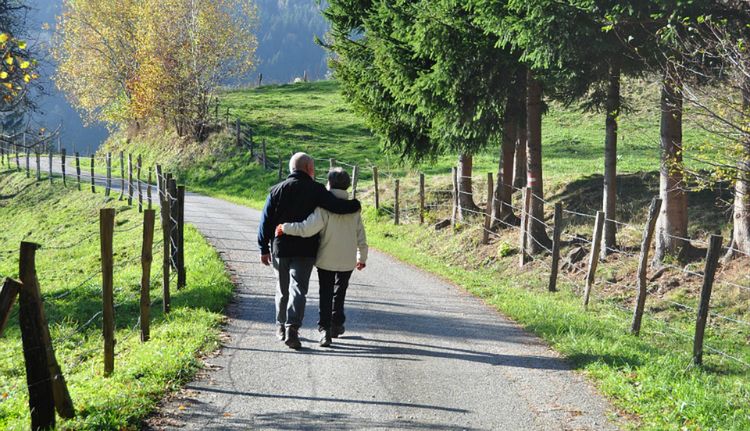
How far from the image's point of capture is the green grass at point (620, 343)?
651cm

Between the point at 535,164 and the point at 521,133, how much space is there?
3178mm

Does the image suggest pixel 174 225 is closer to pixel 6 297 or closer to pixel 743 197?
pixel 6 297

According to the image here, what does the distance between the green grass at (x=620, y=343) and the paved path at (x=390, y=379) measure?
30 centimetres

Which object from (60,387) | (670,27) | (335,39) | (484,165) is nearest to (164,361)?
(60,387)

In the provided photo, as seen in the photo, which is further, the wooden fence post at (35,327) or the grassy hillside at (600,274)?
the grassy hillside at (600,274)

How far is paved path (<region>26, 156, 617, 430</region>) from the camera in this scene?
239 inches

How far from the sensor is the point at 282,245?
819 cm

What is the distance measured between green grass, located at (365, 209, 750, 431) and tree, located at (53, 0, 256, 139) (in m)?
23.2

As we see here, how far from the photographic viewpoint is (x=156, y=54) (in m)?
37.4

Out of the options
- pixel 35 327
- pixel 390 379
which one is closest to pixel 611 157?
pixel 390 379

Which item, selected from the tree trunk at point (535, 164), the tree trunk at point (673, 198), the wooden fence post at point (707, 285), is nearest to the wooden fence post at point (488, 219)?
the tree trunk at point (535, 164)

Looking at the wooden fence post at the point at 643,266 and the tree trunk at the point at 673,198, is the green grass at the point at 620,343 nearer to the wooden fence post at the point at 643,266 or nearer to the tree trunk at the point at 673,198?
the wooden fence post at the point at 643,266

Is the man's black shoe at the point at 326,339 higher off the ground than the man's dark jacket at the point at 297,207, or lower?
lower

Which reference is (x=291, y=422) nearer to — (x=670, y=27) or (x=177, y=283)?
(x=177, y=283)
